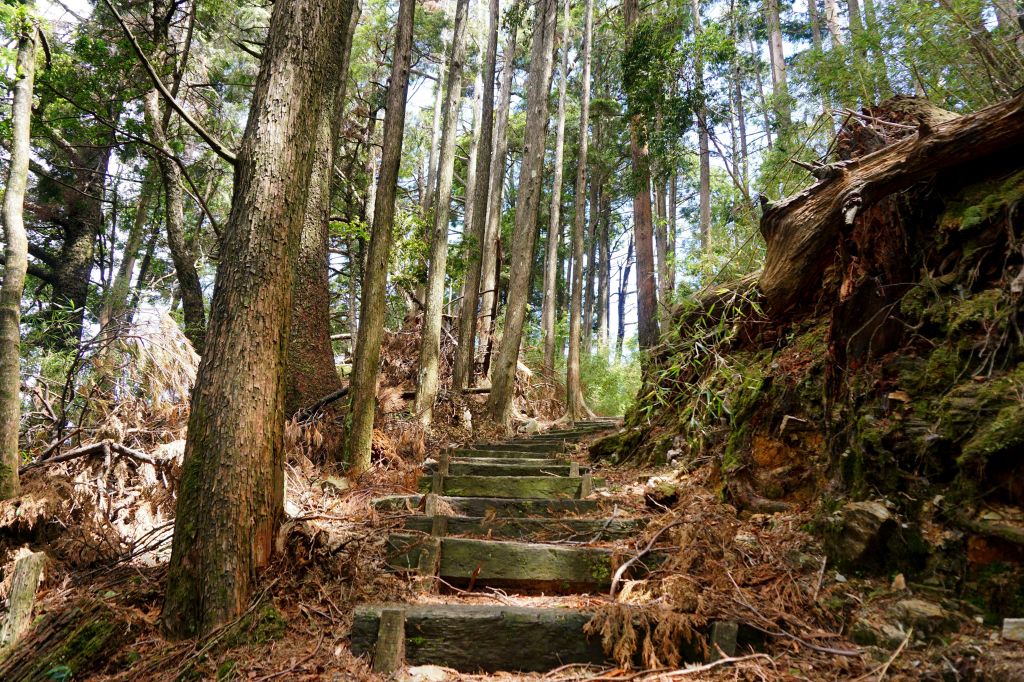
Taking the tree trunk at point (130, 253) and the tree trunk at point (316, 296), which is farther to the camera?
the tree trunk at point (130, 253)

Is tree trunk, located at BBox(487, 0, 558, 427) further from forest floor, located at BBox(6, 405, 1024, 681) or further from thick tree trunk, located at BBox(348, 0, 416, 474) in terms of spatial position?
forest floor, located at BBox(6, 405, 1024, 681)

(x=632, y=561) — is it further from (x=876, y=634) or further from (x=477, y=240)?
(x=477, y=240)

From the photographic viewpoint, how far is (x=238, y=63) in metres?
18.1

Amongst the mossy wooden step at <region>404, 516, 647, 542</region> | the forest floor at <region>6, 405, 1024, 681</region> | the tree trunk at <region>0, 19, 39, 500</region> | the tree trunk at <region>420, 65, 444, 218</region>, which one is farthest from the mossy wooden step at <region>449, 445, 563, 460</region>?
the tree trunk at <region>420, 65, 444, 218</region>

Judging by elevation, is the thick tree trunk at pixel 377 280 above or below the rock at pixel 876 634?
above

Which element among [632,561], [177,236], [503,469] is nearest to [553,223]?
[177,236]

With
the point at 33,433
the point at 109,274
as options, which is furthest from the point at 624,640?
the point at 109,274

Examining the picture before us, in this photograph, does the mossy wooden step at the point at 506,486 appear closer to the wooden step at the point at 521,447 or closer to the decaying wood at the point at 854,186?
the wooden step at the point at 521,447

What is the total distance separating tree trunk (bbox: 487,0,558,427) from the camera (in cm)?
795

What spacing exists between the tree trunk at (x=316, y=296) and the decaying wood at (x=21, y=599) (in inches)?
110

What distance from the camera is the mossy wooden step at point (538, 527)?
3715 mm

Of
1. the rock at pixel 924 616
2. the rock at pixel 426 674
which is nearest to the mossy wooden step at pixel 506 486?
the rock at pixel 426 674

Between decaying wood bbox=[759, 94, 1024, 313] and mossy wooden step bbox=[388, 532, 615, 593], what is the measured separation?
8.18ft

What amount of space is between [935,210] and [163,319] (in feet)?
18.7
